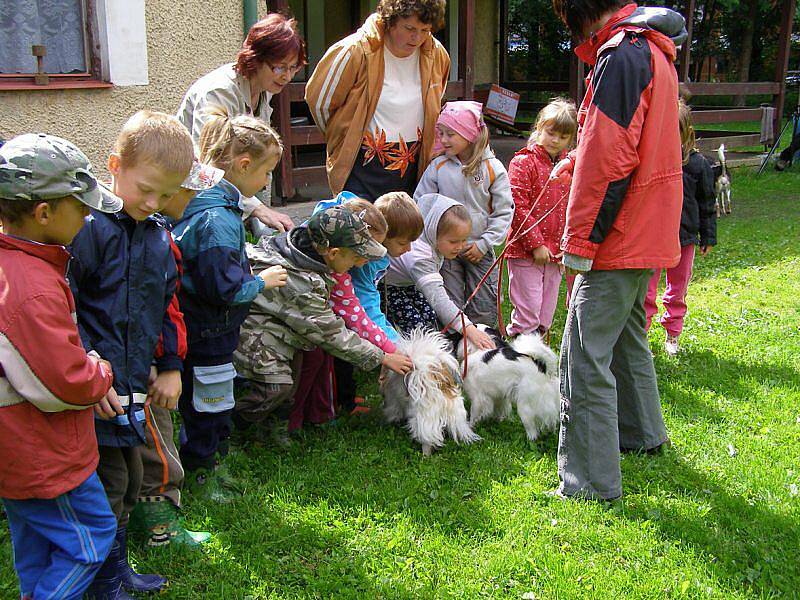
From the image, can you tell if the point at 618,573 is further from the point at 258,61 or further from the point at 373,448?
the point at 258,61

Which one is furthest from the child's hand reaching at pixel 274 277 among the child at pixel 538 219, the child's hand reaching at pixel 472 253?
the child at pixel 538 219

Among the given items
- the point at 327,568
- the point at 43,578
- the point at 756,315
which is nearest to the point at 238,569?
the point at 327,568

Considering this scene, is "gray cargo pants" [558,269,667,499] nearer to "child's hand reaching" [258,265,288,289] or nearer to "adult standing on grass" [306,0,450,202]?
"child's hand reaching" [258,265,288,289]

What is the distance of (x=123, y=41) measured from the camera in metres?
6.27

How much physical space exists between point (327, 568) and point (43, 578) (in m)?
1.12

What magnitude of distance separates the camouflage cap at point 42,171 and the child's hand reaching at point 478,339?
8.20ft

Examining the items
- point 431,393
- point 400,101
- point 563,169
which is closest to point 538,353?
point 431,393

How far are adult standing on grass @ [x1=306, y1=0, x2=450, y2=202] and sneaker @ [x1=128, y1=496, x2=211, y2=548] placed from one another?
2.24m

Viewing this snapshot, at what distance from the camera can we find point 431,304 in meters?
4.45

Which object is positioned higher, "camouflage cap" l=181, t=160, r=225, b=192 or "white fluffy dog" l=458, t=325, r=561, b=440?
"camouflage cap" l=181, t=160, r=225, b=192

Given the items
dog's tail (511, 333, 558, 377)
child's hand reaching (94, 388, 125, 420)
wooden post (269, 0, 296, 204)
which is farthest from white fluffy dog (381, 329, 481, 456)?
wooden post (269, 0, 296, 204)

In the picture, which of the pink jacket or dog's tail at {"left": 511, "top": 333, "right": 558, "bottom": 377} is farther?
dog's tail at {"left": 511, "top": 333, "right": 558, "bottom": 377}

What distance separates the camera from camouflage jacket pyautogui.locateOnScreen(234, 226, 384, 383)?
12.0ft

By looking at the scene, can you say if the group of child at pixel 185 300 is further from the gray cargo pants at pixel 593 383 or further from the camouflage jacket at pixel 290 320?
the gray cargo pants at pixel 593 383
